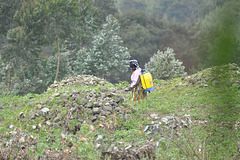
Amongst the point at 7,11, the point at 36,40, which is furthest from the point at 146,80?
the point at 7,11

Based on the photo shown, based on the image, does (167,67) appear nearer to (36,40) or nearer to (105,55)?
(105,55)

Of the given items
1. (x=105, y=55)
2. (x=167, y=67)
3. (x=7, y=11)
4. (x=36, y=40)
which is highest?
(x=7, y=11)

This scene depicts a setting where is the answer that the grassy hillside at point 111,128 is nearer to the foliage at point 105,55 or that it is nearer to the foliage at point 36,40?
the foliage at point 36,40

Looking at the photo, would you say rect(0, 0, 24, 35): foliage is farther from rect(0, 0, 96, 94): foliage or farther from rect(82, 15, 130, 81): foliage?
rect(82, 15, 130, 81): foliage

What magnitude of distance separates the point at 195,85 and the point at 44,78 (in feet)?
40.8

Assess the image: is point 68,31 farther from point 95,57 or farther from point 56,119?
point 56,119

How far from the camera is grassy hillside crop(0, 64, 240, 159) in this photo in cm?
388

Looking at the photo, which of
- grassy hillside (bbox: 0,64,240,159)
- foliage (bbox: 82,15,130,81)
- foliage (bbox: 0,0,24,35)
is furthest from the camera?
foliage (bbox: 82,15,130,81)

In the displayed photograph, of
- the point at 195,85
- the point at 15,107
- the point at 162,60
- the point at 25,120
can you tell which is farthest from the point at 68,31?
the point at 25,120

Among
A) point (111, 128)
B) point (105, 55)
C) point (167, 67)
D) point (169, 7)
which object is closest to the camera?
point (111, 128)

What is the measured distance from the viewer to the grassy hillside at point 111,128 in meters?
3.88

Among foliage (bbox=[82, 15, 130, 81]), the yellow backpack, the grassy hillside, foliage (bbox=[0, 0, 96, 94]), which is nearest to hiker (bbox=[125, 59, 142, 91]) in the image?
the yellow backpack

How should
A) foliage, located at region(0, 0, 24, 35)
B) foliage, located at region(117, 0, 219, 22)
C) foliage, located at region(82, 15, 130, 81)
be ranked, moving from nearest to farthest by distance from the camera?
foliage, located at region(0, 0, 24, 35) < foliage, located at region(82, 15, 130, 81) < foliage, located at region(117, 0, 219, 22)

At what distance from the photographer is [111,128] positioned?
486cm
